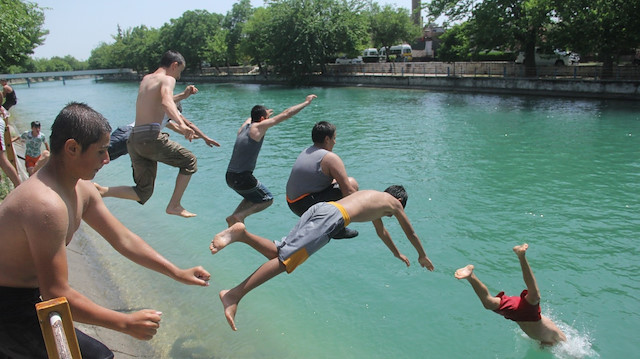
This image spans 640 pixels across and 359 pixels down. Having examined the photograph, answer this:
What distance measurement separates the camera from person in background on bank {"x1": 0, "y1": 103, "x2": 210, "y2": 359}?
245 cm

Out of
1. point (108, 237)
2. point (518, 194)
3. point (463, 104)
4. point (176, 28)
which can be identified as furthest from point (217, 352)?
point (176, 28)

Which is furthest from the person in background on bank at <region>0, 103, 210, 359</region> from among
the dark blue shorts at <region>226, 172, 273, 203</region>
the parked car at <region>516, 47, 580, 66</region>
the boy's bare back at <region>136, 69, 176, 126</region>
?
the parked car at <region>516, 47, 580, 66</region>

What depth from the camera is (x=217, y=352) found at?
604 cm

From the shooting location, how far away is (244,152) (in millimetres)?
6719

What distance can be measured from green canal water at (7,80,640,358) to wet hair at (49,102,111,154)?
3.97 metres

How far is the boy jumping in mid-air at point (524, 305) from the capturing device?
5.32 metres

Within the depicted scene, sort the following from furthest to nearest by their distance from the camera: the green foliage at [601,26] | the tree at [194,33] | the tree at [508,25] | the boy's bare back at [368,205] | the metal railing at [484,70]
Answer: the tree at [194,33], the tree at [508,25], the metal railing at [484,70], the green foliage at [601,26], the boy's bare back at [368,205]

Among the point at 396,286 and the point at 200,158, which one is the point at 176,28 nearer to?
the point at 200,158

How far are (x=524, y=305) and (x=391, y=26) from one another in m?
72.5

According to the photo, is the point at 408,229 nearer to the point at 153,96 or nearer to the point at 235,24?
the point at 153,96

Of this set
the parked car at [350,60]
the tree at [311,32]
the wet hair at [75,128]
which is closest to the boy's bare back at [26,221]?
the wet hair at [75,128]

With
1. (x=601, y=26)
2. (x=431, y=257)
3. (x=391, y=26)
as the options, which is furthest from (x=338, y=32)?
(x=431, y=257)

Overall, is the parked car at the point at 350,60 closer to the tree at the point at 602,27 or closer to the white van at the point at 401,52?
the white van at the point at 401,52

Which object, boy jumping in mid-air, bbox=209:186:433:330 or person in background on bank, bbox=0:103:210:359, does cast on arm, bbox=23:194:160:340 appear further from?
boy jumping in mid-air, bbox=209:186:433:330
